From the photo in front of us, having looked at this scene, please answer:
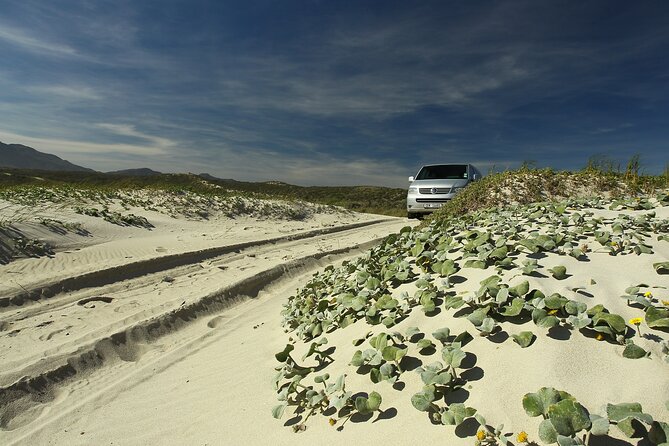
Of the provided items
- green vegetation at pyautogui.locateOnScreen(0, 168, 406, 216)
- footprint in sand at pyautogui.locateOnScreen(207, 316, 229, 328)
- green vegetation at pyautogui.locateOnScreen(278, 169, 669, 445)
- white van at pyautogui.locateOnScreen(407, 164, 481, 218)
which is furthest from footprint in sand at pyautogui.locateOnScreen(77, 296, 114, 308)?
green vegetation at pyautogui.locateOnScreen(0, 168, 406, 216)

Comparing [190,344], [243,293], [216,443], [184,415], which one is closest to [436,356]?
[216,443]

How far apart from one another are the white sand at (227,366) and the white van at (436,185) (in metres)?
6.66

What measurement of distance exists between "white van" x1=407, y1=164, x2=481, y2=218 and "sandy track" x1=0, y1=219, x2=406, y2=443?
4.99m

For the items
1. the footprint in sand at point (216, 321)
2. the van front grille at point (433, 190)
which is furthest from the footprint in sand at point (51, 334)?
the van front grille at point (433, 190)

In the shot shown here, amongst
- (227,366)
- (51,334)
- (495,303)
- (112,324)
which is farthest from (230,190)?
(495,303)

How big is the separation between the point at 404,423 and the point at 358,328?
1.46 m

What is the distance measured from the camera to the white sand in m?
2.13

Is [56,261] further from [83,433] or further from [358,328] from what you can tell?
[358,328]

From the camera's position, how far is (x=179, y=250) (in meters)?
9.48

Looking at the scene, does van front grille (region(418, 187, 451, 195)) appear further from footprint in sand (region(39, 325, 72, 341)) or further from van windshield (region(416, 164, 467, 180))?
footprint in sand (region(39, 325, 72, 341))

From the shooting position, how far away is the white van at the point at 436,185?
477 inches

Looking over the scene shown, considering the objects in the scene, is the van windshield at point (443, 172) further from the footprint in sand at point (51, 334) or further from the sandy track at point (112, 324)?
the footprint in sand at point (51, 334)

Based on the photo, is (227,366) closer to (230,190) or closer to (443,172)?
(443,172)

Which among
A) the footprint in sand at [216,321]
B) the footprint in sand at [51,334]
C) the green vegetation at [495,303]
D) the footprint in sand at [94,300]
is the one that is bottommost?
the footprint in sand at [216,321]
